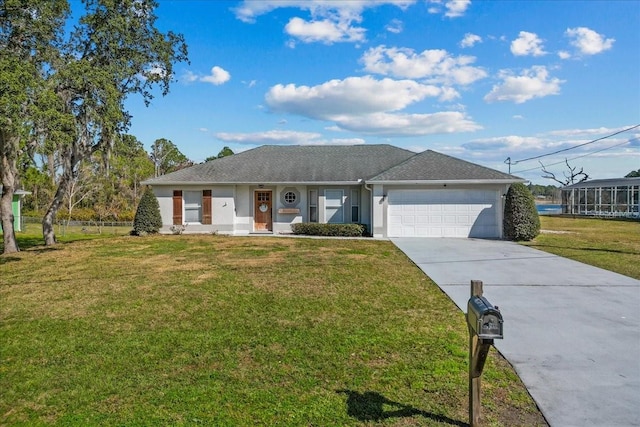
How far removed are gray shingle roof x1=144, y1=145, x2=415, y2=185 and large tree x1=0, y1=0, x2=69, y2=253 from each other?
5.78 m

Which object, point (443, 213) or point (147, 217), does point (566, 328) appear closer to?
point (443, 213)

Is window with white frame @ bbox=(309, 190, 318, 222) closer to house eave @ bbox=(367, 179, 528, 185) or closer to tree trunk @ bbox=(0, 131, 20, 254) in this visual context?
house eave @ bbox=(367, 179, 528, 185)

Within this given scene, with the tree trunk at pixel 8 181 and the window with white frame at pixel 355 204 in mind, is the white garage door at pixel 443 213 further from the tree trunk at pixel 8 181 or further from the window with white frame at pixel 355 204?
the tree trunk at pixel 8 181

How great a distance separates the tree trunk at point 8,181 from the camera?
12836 millimetres

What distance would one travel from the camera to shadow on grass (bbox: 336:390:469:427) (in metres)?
3.32

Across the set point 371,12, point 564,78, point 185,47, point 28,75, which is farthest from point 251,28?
point 564,78

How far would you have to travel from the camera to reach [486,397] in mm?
3629

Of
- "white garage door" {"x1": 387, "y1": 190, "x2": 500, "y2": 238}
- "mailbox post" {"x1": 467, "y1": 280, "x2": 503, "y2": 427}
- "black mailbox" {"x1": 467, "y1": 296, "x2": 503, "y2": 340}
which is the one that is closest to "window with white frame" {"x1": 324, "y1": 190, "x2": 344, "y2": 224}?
"white garage door" {"x1": 387, "y1": 190, "x2": 500, "y2": 238}

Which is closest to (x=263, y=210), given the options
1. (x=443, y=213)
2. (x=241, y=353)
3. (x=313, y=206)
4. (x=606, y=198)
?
(x=313, y=206)

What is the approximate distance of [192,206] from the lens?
19094 mm

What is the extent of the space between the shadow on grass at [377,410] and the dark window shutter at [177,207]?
1678cm

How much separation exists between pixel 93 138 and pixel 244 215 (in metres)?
7.12

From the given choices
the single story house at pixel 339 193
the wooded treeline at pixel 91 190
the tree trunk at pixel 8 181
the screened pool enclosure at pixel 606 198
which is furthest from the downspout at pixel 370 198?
the screened pool enclosure at pixel 606 198

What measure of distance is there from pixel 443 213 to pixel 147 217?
12690 millimetres
